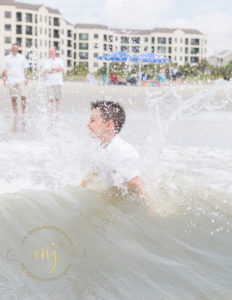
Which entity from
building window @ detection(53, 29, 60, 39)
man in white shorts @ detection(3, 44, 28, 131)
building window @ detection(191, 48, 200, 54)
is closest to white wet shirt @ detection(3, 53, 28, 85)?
man in white shorts @ detection(3, 44, 28, 131)

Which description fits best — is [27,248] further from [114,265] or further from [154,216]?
[154,216]

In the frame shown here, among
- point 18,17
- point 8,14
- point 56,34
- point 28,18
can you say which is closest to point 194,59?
point 56,34

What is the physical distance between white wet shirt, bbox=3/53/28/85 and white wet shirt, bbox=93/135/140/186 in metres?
7.02

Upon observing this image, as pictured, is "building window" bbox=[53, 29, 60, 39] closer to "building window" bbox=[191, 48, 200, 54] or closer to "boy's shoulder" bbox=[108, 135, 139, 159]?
"building window" bbox=[191, 48, 200, 54]

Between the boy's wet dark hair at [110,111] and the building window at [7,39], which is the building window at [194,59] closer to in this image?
the building window at [7,39]

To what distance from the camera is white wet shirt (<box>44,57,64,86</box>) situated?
36.9 ft

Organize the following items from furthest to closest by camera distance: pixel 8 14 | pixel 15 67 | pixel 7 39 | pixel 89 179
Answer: pixel 8 14
pixel 7 39
pixel 15 67
pixel 89 179

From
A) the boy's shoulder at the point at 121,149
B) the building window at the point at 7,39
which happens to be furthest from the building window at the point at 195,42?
the boy's shoulder at the point at 121,149

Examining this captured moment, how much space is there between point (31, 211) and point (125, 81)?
3932cm

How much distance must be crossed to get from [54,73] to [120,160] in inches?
300

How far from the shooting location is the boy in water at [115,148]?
421cm

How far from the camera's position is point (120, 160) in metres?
4.21

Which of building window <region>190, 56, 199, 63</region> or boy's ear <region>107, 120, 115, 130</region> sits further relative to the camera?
building window <region>190, 56, 199, 63</region>

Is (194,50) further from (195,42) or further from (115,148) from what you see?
(115,148)
